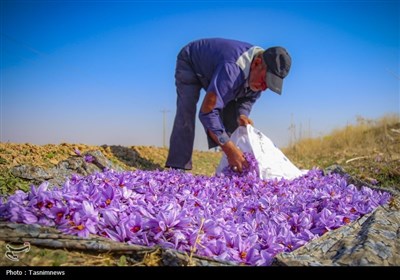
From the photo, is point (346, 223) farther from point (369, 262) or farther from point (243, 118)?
point (243, 118)

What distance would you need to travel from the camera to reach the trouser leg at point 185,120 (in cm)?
525

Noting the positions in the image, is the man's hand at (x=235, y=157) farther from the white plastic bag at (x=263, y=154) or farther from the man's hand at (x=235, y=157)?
the white plastic bag at (x=263, y=154)

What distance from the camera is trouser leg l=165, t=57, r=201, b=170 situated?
5246 millimetres

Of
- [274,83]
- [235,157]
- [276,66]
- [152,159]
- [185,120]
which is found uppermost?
[276,66]

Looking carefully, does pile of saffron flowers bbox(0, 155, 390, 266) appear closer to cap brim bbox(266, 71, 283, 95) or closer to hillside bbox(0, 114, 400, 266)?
hillside bbox(0, 114, 400, 266)

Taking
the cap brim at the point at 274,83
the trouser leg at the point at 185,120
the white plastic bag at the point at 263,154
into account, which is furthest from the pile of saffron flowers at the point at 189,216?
the trouser leg at the point at 185,120

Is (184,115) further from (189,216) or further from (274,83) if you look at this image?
(189,216)

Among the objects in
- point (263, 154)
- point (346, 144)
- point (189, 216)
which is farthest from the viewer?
point (346, 144)

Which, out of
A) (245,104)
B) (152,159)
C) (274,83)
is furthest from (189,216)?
(152,159)

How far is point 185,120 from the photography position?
17.3 ft

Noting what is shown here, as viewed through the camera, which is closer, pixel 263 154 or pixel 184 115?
pixel 263 154

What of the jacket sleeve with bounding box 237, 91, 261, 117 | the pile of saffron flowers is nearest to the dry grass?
the jacket sleeve with bounding box 237, 91, 261, 117

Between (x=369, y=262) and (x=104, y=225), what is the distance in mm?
1251

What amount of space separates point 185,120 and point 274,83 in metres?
1.52
